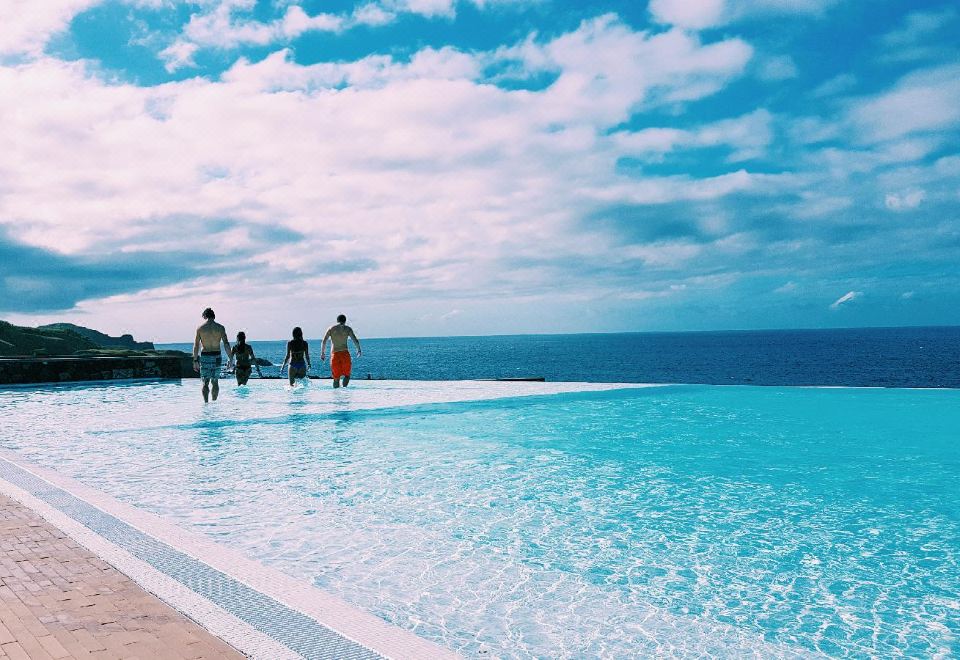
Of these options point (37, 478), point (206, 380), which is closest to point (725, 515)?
point (37, 478)

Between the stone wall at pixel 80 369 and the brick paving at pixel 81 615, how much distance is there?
1949 cm

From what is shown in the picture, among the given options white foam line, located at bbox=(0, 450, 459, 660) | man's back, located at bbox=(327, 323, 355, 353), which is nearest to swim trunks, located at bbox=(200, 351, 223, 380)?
man's back, located at bbox=(327, 323, 355, 353)

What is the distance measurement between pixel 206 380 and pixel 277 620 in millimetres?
13075

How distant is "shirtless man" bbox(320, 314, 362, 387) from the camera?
17.7 meters

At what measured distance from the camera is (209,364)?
15430 mm

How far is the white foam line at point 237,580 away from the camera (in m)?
3.61

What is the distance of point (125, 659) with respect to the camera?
128 inches

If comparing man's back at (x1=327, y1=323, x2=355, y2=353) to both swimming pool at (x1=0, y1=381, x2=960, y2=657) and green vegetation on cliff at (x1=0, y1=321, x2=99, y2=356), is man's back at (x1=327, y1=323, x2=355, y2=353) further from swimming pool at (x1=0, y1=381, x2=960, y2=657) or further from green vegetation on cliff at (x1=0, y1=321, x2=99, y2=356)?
green vegetation on cliff at (x1=0, y1=321, x2=99, y2=356)

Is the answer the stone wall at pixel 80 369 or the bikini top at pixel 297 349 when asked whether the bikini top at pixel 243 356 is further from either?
the stone wall at pixel 80 369

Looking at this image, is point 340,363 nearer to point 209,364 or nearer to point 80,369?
point 209,364

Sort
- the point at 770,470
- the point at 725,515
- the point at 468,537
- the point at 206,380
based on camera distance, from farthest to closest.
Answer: the point at 206,380 < the point at 770,470 < the point at 725,515 < the point at 468,537

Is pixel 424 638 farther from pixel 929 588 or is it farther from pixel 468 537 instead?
pixel 929 588

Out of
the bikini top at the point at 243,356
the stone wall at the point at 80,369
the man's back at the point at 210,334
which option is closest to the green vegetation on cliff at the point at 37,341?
the stone wall at the point at 80,369

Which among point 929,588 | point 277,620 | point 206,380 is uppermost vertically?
point 206,380
